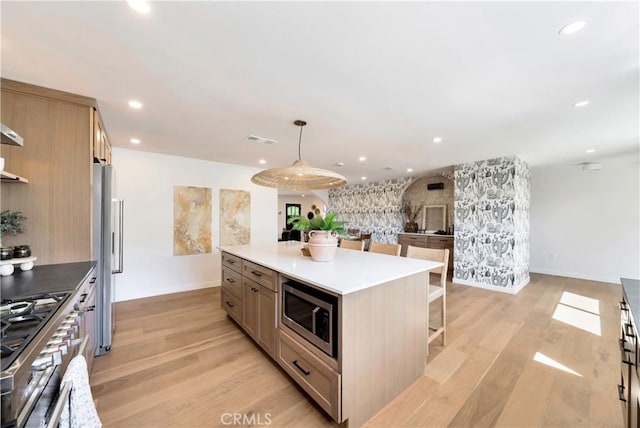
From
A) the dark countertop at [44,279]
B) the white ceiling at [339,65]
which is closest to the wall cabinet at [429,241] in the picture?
the white ceiling at [339,65]

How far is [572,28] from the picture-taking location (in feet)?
4.41

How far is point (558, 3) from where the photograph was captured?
1.20 m

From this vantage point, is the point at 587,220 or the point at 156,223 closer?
the point at 156,223

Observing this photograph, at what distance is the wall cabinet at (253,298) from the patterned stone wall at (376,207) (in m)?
4.60

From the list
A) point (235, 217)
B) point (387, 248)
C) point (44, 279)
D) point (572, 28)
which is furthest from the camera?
point (235, 217)

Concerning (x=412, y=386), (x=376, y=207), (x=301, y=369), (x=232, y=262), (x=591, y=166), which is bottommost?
(x=412, y=386)

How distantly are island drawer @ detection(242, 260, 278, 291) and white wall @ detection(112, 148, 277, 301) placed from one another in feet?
7.97

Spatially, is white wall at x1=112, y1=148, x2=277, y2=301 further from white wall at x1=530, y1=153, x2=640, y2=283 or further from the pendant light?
white wall at x1=530, y1=153, x2=640, y2=283

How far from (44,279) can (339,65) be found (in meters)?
2.45

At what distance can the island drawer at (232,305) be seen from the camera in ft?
8.84

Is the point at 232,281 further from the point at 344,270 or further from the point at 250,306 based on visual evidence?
the point at 344,270

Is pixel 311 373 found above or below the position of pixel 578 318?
above

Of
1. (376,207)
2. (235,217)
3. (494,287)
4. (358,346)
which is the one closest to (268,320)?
(358,346)

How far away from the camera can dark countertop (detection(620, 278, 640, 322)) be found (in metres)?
1.14
